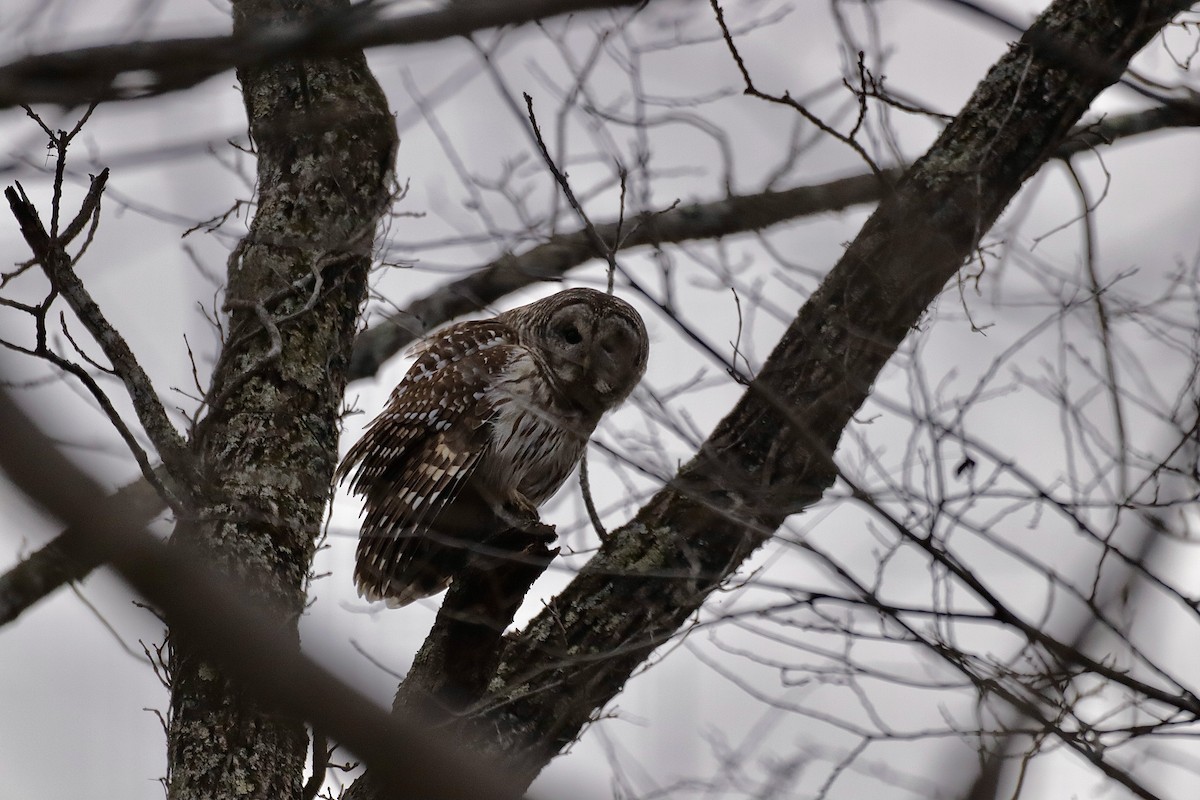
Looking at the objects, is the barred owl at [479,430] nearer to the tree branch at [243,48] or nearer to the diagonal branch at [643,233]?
the diagonal branch at [643,233]

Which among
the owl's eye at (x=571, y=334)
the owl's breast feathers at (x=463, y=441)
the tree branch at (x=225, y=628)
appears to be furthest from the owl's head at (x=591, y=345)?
the tree branch at (x=225, y=628)

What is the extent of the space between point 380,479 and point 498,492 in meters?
0.51

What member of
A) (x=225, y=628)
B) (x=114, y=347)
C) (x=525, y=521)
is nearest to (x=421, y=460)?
(x=525, y=521)

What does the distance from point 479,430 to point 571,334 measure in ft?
2.84

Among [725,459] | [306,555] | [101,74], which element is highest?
[725,459]

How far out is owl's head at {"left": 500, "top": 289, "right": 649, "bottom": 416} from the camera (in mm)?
5691

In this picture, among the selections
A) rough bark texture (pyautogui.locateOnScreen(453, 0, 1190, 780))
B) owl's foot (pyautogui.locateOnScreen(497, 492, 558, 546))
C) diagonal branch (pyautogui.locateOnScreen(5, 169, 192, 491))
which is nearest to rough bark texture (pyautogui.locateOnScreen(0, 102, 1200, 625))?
rough bark texture (pyautogui.locateOnScreen(453, 0, 1190, 780))

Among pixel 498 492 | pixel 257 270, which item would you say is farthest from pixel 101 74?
pixel 498 492

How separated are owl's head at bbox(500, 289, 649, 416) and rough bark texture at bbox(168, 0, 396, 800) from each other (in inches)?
43.2

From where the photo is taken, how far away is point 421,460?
5121 mm

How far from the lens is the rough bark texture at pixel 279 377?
3.79m

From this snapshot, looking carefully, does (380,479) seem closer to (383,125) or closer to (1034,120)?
(383,125)

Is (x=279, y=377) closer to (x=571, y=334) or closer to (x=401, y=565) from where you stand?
(x=401, y=565)

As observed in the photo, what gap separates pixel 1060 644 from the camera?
292 cm
